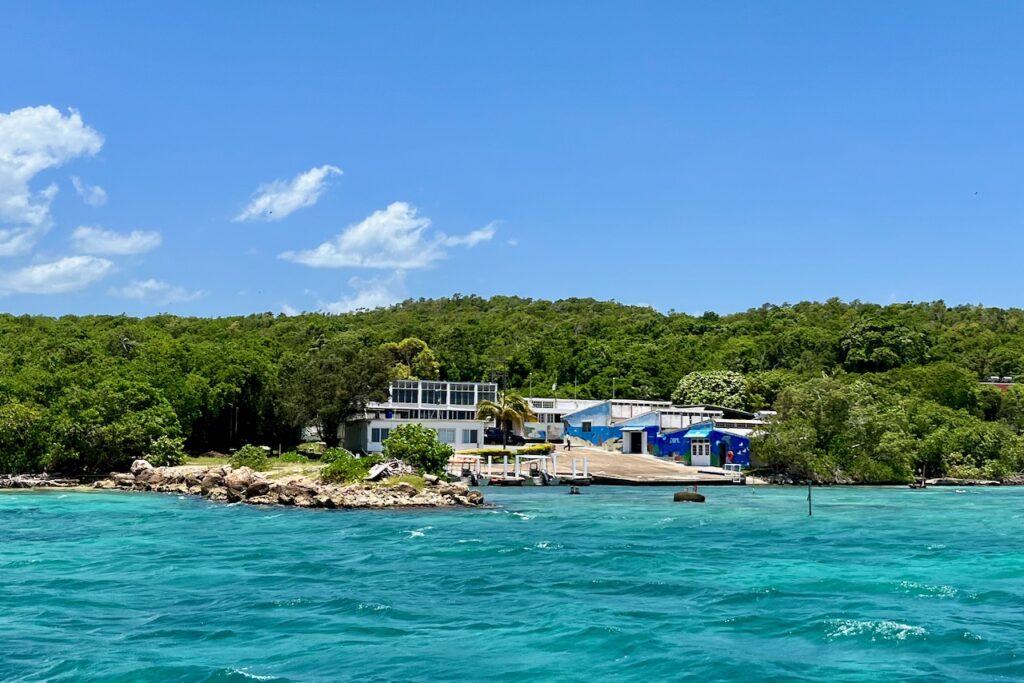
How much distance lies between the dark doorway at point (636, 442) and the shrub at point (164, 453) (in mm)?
35304

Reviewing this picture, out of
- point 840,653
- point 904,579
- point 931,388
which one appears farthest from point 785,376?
point 840,653

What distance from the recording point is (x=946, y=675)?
Result: 18.9 meters

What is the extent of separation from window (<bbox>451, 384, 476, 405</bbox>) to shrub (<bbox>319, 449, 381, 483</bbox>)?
105ft

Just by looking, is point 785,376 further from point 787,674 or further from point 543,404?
point 787,674

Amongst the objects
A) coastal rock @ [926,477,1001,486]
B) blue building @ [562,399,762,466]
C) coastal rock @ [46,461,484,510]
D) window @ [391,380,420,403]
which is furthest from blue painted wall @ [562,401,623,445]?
coastal rock @ [46,461,484,510]

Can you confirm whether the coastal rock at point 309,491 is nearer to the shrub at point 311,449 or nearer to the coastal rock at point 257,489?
the coastal rock at point 257,489

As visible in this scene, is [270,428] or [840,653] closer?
[840,653]

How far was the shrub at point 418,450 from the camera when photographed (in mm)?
53312

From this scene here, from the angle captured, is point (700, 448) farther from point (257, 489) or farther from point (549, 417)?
point (257, 489)

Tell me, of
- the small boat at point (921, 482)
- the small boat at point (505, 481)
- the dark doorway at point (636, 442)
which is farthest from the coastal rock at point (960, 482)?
the small boat at point (505, 481)

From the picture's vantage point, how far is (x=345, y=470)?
49875 mm

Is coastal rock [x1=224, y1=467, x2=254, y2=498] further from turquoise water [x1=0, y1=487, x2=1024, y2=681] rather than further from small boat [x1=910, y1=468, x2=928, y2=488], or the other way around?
small boat [x1=910, y1=468, x2=928, y2=488]

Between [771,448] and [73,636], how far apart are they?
51.9 metres

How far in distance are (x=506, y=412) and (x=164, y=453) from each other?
2998 centimetres
